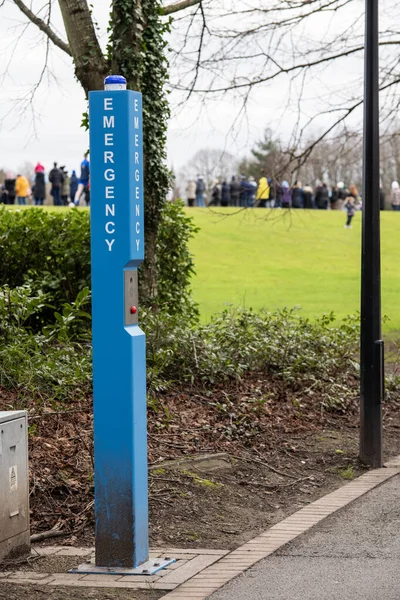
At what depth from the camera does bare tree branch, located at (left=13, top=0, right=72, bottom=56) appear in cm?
1445

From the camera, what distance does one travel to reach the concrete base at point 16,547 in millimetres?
5953

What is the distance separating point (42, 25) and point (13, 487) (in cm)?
987

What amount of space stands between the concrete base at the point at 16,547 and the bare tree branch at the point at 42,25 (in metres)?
9.57

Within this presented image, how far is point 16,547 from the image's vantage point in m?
6.08

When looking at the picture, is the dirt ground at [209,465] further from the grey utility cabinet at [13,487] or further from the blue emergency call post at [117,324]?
the blue emergency call post at [117,324]

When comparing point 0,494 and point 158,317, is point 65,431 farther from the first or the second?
point 158,317

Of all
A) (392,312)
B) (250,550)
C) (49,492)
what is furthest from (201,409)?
(392,312)

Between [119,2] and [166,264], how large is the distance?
3.92m

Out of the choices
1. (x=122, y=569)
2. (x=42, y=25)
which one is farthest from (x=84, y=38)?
(x=122, y=569)

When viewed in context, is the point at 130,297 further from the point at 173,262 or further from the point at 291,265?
the point at 291,265

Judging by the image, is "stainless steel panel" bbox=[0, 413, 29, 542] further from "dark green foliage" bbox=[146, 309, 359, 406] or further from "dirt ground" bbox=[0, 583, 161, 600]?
"dark green foliage" bbox=[146, 309, 359, 406]

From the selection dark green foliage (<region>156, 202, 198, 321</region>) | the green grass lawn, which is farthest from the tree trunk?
the green grass lawn

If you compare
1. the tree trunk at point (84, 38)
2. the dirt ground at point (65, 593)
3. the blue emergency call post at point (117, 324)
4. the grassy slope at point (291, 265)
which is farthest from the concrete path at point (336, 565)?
the grassy slope at point (291, 265)

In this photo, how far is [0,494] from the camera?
19.2ft
